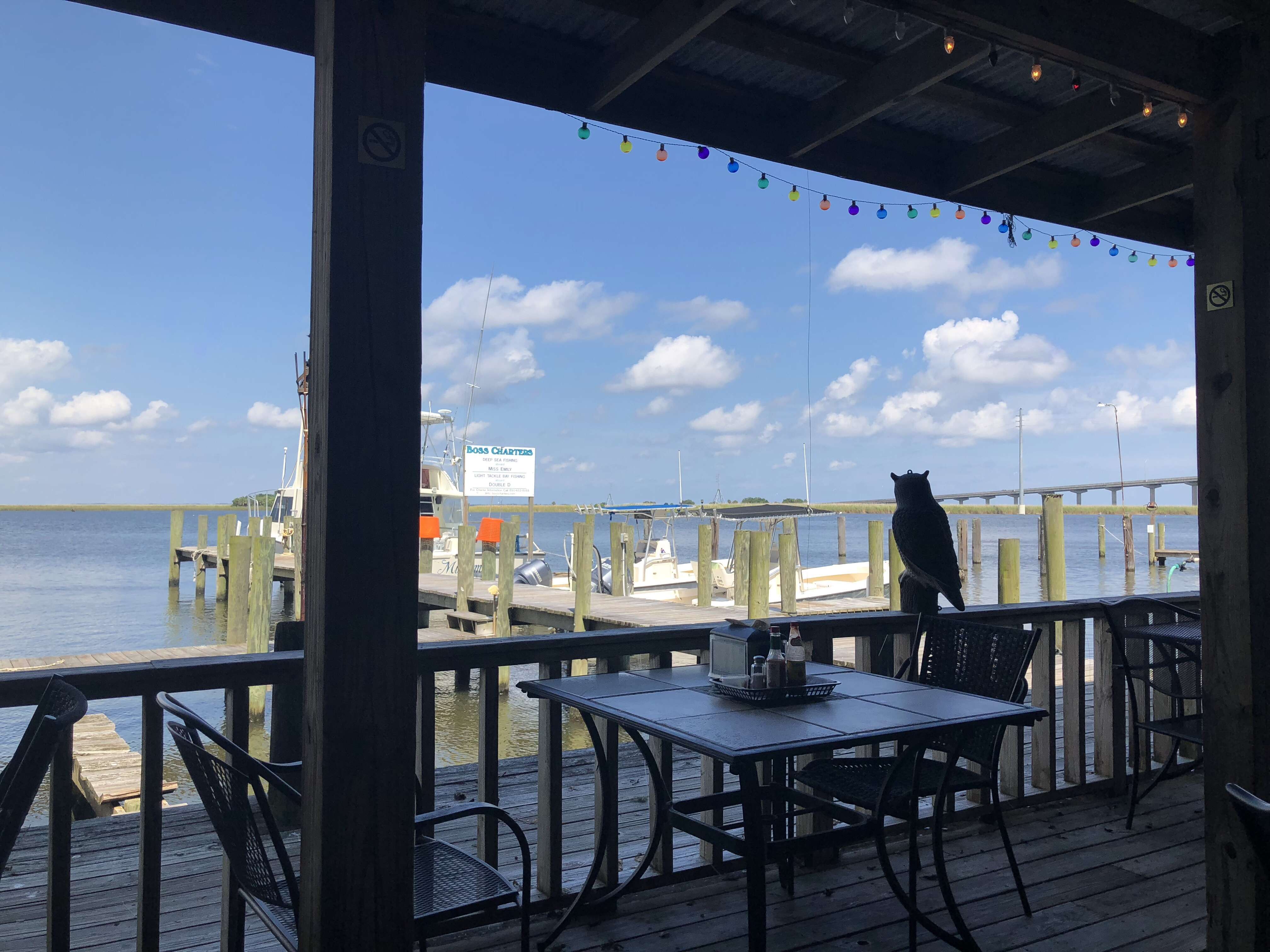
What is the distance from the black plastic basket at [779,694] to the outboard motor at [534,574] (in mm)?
13275

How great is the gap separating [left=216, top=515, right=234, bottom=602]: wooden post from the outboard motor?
4786mm

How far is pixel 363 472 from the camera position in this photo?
1392 mm

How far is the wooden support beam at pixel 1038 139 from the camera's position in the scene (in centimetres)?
261

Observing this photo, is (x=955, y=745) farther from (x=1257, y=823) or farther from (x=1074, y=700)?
(x=1074, y=700)

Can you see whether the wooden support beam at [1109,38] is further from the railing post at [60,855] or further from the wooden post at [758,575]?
the wooden post at [758,575]

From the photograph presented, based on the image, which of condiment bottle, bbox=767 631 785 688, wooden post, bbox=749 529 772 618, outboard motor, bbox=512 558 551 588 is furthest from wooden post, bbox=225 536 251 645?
condiment bottle, bbox=767 631 785 688

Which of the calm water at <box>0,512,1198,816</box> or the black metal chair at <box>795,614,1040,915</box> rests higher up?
the black metal chair at <box>795,614,1040,915</box>

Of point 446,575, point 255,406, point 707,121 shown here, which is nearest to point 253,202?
point 255,406

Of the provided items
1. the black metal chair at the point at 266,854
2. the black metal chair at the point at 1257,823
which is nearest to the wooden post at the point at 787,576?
the black metal chair at the point at 266,854

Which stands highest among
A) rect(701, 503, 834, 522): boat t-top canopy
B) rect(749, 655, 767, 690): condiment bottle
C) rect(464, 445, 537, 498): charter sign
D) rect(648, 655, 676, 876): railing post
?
rect(464, 445, 537, 498): charter sign

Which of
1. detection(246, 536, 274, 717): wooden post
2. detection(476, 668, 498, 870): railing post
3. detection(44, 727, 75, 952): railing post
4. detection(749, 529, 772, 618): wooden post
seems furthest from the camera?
detection(246, 536, 274, 717): wooden post

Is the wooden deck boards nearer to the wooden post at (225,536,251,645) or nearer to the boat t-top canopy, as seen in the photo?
the wooden post at (225,536,251,645)

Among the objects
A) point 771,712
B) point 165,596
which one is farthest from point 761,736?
point 165,596

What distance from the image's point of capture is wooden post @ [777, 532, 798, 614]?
34.8 ft
